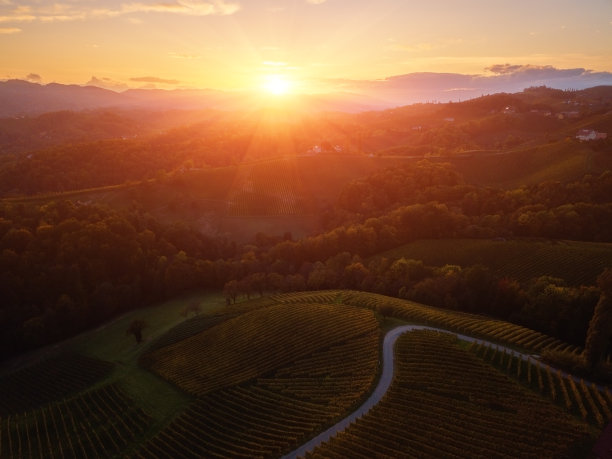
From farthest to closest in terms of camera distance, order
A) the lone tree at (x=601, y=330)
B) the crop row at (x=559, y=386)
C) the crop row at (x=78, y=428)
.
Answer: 1. the crop row at (x=78, y=428)
2. the lone tree at (x=601, y=330)
3. the crop row at (x=559, y=386)

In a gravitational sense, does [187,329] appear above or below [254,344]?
below

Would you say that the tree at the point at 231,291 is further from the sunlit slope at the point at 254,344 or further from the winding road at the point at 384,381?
the winding road at the point at 384,381

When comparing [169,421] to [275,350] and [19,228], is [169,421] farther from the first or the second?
[19,228]

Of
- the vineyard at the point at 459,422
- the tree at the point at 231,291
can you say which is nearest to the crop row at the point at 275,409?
the vineyard at the point at 459,422

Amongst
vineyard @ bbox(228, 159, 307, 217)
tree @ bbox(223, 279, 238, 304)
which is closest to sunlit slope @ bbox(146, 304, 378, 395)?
tree @ bbox(223, 279, 238, 304)

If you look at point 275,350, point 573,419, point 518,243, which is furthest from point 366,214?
point 573,419

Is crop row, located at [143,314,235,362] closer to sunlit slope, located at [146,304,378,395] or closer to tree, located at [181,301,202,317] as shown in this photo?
sunlit slope, located at [146,304,378,395]

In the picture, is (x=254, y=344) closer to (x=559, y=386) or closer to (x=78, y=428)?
(x=78, y=428)

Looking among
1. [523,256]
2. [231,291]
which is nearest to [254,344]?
[231,291]
